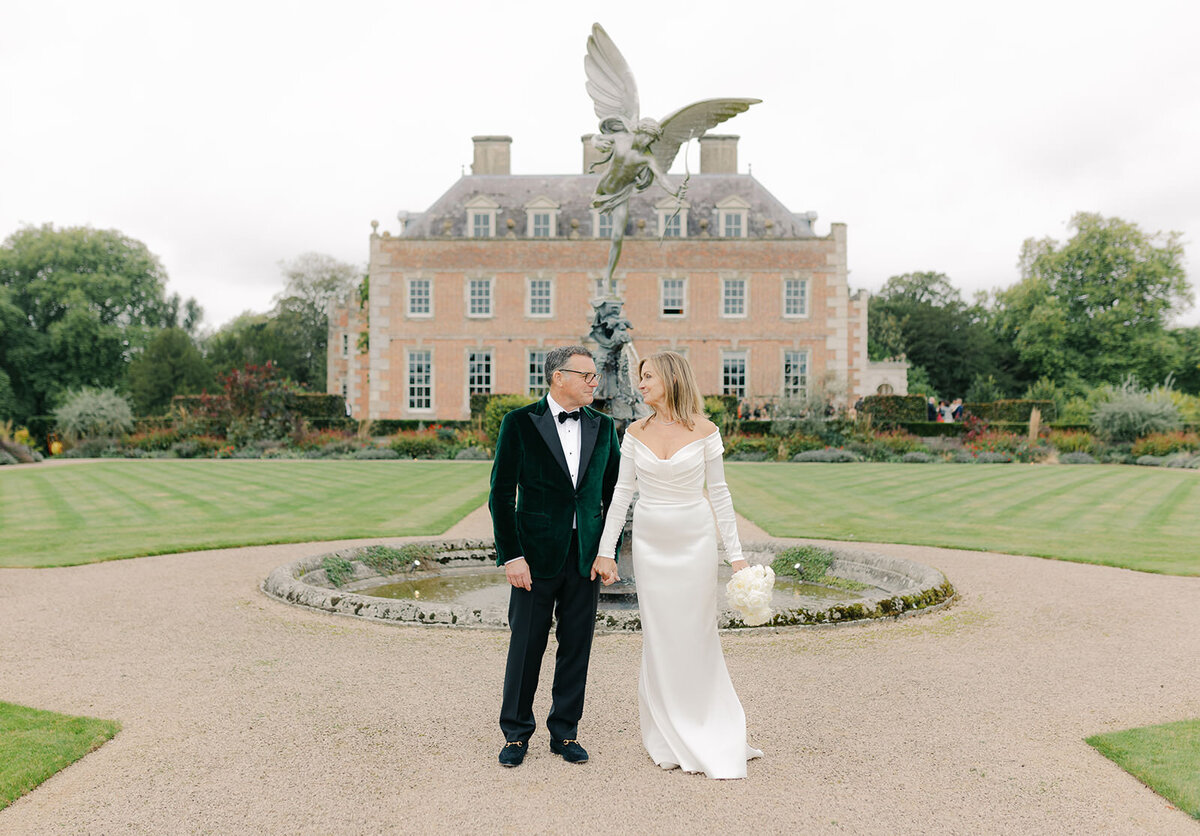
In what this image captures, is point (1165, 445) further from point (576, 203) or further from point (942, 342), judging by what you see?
point (942, 342)

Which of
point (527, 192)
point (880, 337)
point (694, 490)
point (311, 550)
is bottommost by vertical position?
point (311, 550)

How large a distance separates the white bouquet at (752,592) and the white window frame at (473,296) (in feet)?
97.1

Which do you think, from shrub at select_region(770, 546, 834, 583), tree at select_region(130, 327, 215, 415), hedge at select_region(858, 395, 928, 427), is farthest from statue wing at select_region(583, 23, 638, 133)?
tree at select_region(130, 327, 215, 415)

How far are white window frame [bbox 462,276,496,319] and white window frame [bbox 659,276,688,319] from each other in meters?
6.25

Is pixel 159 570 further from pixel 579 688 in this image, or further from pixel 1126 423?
pixel 1126 423

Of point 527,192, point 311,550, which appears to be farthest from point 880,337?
point 311,550

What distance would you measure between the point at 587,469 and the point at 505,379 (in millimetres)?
29194

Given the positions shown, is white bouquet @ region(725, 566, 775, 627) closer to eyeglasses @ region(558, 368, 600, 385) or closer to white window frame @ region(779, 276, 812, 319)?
eyeglasses @ region(558, 368, 600, 385)

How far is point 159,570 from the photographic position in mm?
8328

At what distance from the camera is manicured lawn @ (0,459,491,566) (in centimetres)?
1007

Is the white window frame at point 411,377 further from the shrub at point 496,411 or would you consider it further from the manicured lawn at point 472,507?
Result: the manicured lawn at point 472,507

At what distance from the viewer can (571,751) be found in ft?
12.0

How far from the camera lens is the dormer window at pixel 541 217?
32.7 meters

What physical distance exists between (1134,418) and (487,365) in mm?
21088
